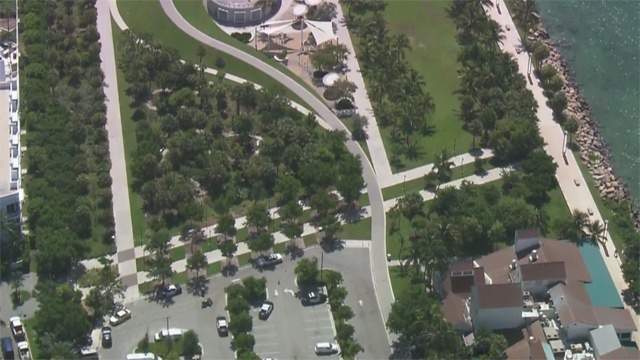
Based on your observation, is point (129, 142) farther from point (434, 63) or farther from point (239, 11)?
point (434, 63)

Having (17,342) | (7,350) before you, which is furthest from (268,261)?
(7,350)

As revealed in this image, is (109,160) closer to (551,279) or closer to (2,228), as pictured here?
(2,228)

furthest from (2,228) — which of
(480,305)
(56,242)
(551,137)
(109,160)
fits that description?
(551,137)

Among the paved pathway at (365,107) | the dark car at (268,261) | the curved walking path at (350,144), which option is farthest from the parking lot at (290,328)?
the paved pathway at (365,107)

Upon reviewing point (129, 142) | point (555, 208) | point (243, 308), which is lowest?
point (243, 308)

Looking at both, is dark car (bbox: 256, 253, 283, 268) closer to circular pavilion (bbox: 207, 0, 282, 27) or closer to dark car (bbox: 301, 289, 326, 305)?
dark car (bbox: 301, 289, 326, 305)

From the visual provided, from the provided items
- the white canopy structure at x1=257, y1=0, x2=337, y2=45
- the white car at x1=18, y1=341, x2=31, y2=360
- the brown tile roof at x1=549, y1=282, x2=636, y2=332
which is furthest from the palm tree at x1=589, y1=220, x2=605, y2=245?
the white car at x1=18, y1=341, x2=31, y2=360
